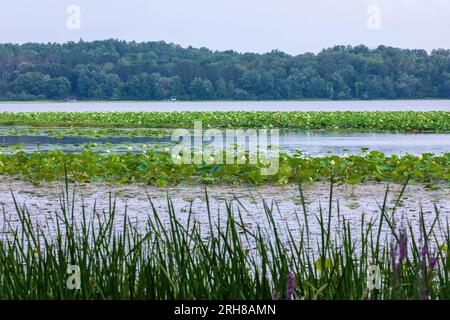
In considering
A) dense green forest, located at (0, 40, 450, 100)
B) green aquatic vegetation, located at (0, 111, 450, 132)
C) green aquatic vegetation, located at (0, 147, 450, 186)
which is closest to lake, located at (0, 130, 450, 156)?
green aquatic vegetation, located at (0, 111, 450, 132)

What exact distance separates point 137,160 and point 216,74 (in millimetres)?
64572

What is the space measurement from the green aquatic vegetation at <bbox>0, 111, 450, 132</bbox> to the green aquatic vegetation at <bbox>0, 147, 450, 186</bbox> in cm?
1460

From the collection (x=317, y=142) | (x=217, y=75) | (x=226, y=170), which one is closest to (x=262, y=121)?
(x=317, y=142)

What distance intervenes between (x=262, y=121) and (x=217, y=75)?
48.0m

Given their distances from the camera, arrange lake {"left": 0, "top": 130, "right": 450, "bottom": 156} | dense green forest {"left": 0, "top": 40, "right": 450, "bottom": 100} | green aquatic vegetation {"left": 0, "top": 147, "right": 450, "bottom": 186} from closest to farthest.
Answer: green aquatic vegetation {"left": 0, "top": 147, "right": 450, "bottom": 186}
lake {"left": 0, "top": 130, "right": 450, "bottom": 156}
dense green forest {"left": 0, "top": 40, "right": 450, "bottom": 100}

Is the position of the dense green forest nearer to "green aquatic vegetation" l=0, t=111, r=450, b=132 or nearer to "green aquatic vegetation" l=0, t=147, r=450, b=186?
"green aquatic vegetation" l=0, t=111, r=450, b=132

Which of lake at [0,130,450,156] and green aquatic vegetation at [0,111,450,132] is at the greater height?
lake at [0,130,450,156]

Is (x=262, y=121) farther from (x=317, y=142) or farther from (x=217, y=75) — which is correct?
(x=217, y=75)

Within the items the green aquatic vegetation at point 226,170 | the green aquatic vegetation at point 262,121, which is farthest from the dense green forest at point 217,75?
the green aquatic vegetation at point 226,170

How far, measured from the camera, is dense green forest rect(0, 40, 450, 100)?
68500mm

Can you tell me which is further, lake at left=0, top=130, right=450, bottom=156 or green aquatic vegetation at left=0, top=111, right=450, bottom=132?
green aquatic vegetation at left=0, top=111, right=450, bottom=132

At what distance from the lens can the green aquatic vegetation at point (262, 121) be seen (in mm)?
26125

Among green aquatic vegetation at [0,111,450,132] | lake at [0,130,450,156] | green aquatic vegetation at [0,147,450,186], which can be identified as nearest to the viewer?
green aquatic vegetation at [0,147,450,186]

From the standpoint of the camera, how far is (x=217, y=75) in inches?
2977
